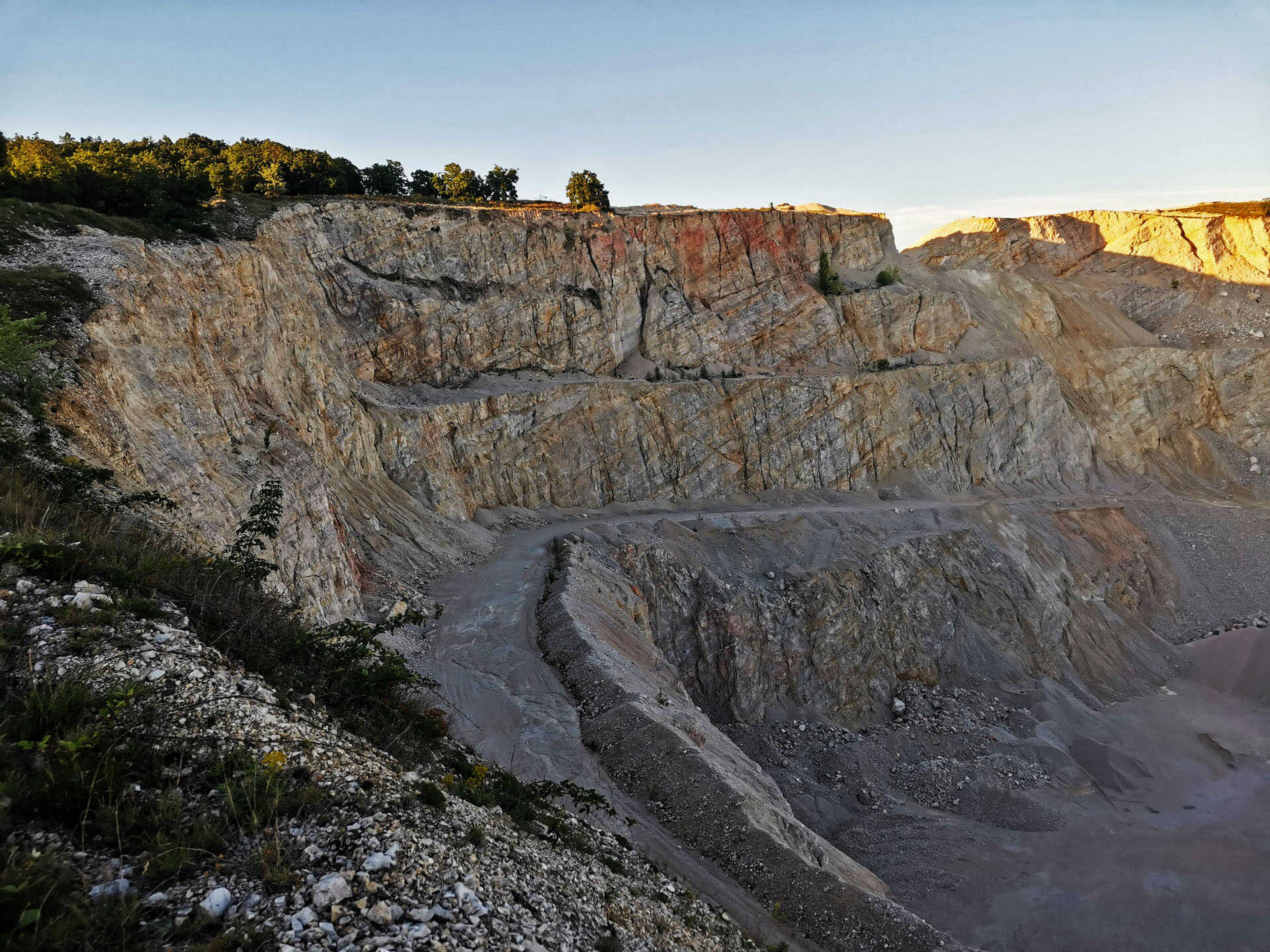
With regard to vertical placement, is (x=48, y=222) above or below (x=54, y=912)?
above

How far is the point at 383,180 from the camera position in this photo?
46219 mm

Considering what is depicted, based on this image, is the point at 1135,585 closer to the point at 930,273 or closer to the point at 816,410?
the point at 816,410

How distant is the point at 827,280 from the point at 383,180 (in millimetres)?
30371

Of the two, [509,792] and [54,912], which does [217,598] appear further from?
[54,912]

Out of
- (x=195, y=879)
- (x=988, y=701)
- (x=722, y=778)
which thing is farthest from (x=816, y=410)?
(x=195, y=879)

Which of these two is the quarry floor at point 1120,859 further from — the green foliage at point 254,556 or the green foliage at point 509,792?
the green foliage at point 254,556

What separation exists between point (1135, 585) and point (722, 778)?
36776 millimetres

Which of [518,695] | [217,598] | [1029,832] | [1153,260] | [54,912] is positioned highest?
[1153,260]

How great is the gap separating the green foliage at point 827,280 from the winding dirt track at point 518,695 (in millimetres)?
A: 29801

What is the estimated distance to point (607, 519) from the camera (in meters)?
35.0

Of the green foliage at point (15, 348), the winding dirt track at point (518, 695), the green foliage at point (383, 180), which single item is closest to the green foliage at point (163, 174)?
the green foliage at point (383, 180)

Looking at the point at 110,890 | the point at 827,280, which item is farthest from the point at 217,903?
the point at 827,280

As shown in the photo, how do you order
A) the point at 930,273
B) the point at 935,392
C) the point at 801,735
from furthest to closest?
the point at 930,273
the point at 935,392
the point at 801,735

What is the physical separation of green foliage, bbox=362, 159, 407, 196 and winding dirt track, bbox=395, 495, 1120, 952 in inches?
1209
